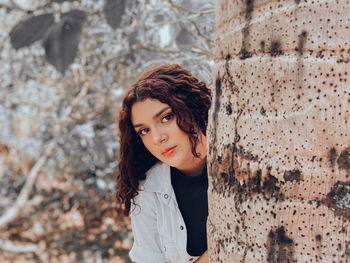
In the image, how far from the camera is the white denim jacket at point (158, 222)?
1.80 m

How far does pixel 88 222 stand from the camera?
600cm

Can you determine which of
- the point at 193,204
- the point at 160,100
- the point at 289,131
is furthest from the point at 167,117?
the point at 289,131

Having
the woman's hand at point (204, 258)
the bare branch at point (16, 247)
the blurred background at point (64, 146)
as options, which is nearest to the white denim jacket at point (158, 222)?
the woman's hand at point (204, 258)

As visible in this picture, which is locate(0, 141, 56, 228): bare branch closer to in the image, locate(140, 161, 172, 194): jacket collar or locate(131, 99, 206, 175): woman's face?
locate(140, 161, 172, 194): jacket collar

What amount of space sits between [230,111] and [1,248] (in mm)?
5229

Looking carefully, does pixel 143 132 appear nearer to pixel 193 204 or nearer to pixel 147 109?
pixel 147 109

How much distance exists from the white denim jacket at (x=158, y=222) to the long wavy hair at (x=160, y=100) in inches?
2.3

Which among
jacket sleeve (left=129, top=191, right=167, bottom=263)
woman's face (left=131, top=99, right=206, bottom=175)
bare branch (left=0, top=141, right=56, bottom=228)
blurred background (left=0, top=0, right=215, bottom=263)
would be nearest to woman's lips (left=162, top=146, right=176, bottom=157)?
woman's face (left=131, top=99, right=206, bottom=175)

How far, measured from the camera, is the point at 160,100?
1.67 meters

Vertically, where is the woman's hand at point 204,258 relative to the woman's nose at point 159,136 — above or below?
below

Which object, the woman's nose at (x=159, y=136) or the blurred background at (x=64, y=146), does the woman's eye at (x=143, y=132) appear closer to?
the woman's nose at (x=159, y=136)

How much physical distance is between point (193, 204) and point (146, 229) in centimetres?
25

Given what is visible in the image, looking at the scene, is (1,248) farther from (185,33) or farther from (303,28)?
(303,28)

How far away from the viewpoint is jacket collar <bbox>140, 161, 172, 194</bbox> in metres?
1.85
